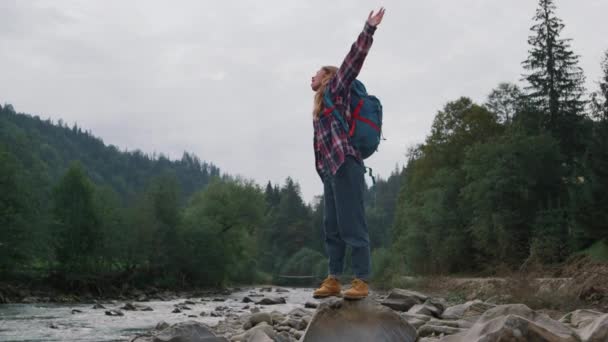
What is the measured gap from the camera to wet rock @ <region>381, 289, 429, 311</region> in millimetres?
9305

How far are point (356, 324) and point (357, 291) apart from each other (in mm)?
293

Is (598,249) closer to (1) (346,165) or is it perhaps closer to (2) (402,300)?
(2) (402,300)

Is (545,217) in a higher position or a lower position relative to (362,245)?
higher

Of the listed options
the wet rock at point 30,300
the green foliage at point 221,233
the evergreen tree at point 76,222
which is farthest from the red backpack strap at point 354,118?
the green foliage at point 221,233

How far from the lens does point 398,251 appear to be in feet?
177

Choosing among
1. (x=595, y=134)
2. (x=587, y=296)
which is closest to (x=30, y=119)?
(x=595, y=134)

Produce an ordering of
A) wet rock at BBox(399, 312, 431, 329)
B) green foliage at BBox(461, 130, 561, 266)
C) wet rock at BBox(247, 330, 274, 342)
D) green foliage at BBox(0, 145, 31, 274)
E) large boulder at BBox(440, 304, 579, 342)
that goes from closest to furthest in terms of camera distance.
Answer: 1. large boulder at BBox(440, 304, 579, 342)
2. wet rock at BBox(247, 330, 274, 342)
3. wet rock at BBox(399, 312, 431, 329)
4. green foliage at BBox(461, 130, 561, 266)
5. green foliage at BBox(0, 145, 31, 274)

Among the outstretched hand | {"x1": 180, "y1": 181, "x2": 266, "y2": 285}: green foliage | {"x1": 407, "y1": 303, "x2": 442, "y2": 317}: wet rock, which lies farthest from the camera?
{"x1": 180, "y1": 181, "x2": 266, "y2": 285}: green foliage

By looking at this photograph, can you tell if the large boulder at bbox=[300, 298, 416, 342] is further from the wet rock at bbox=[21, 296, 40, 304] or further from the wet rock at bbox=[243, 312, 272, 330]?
the wet rock at bbox=[21, 296, 40, 304]

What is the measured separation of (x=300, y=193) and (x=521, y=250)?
Result: 107m

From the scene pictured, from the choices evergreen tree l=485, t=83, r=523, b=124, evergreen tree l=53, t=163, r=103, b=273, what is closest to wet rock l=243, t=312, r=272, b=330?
evergreen tree l=53, t=163, r=103, b=273

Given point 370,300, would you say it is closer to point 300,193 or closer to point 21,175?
point 21,175

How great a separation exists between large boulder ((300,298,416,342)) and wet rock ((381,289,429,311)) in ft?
11.5

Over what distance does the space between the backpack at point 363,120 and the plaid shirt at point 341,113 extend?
6 cm
